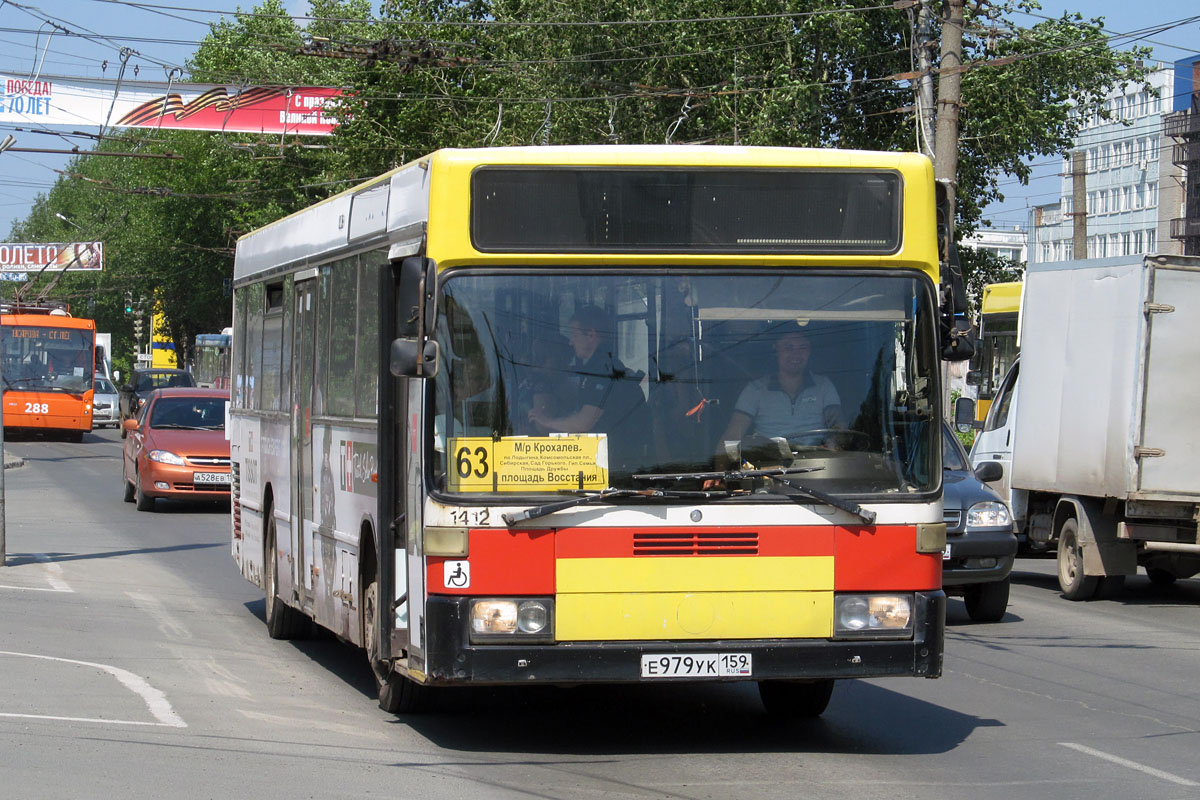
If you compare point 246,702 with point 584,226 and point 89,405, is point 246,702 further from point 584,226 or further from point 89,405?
point 89,405

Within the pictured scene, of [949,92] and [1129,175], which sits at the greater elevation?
[1129,175]

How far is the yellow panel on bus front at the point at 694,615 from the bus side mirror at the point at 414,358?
112 cm

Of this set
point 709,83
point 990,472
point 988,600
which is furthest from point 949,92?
point 709,83

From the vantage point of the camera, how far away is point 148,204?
82.9 metres

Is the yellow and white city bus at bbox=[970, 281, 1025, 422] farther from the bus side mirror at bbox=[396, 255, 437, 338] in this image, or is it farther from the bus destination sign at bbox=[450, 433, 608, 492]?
the bus side mirror at bbox=[396, 255, 437, 338]

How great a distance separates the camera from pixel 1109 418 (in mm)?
15500

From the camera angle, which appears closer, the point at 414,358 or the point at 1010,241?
the point at 414,358

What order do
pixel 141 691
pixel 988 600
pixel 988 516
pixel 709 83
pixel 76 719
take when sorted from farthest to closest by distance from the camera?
1. pixel 709 83
2. pixel 988 600
3. pixel 988 516
4. pixel 141 691
5. pixel 76 719

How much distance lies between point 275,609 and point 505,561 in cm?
489

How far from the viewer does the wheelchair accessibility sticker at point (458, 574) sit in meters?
7.29

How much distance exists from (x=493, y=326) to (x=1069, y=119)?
33.9 meters

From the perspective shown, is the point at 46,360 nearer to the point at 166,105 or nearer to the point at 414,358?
the point at 166,105

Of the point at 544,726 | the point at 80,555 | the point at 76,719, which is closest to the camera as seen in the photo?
the point at 76,719

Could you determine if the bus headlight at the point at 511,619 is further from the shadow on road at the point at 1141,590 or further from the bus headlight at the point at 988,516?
the shadow on road at the point at 1141,590
